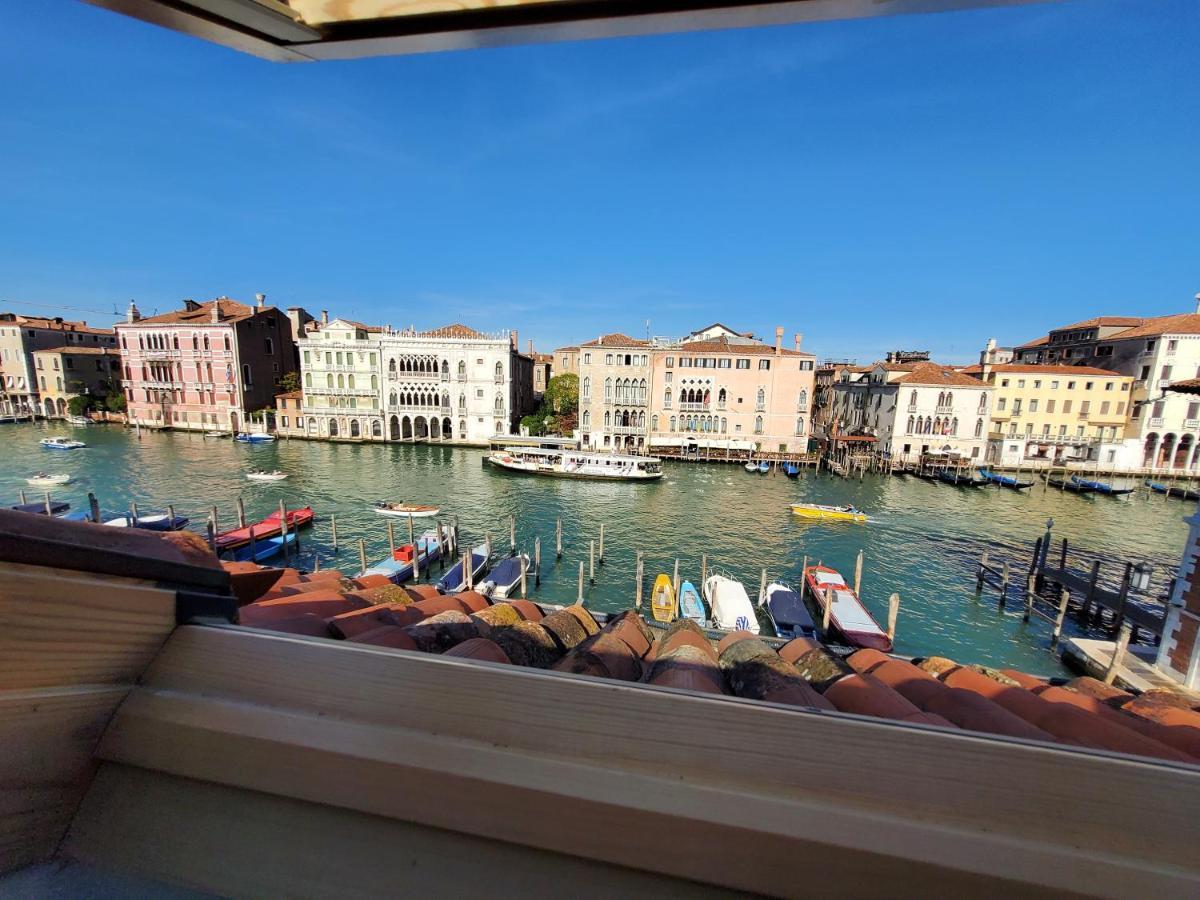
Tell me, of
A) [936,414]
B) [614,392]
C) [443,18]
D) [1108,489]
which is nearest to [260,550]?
[443,18]

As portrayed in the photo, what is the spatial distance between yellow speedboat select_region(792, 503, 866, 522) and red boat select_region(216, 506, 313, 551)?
20446mm

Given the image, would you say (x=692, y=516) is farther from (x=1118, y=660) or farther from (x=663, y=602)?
(x=1118, y=660)

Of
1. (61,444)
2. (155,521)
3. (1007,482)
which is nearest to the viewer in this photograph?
(155,521)

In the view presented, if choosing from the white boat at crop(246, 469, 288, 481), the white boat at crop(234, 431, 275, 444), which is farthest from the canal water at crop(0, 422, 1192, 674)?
the white boat at crop(234, 431, 275, 444)

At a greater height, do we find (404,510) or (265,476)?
(265,476)

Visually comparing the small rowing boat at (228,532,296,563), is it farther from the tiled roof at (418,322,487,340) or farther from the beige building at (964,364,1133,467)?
the beige building at (964,364,1133,467)

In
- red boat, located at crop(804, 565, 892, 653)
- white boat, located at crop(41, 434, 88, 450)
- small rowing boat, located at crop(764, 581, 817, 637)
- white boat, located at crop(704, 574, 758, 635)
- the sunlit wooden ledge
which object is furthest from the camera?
white boat, located at crop(41, 434, 88, 450)

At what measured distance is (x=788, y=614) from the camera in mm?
11867

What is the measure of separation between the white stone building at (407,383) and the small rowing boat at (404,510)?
1639 centimetres

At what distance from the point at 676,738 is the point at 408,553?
51.0 ft

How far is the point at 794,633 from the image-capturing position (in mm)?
11391

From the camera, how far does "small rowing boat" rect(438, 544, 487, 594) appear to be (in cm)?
1288

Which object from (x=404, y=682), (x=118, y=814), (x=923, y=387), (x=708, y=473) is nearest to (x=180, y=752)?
(x=118, y=814)

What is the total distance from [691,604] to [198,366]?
147 feet
